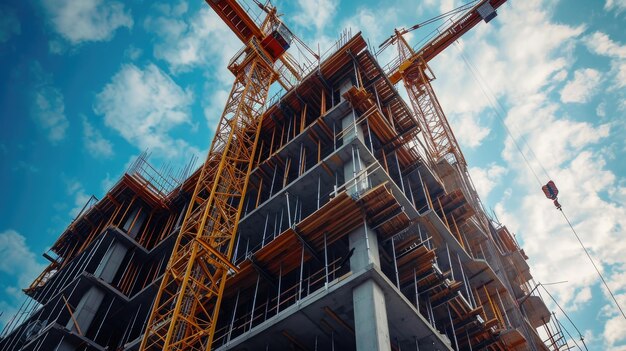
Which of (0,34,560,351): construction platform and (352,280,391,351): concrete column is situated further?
(0,34,560,351): construction platform

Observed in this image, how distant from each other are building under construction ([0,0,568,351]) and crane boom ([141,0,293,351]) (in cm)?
11

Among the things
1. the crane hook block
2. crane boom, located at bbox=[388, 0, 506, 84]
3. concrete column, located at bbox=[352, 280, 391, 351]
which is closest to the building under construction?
concrete column, located at bbox=[352, 280, 391, 351]

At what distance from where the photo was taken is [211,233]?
23.3 m

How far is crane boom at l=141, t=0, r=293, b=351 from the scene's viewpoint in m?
19.4

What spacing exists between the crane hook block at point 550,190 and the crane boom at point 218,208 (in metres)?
20.8

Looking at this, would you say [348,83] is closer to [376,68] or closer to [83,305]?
[376,68]

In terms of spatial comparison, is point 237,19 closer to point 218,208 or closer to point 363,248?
point 218,208

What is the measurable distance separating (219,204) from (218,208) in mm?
325

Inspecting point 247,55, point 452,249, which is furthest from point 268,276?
point 247,55

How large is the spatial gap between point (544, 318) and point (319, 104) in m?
20.7

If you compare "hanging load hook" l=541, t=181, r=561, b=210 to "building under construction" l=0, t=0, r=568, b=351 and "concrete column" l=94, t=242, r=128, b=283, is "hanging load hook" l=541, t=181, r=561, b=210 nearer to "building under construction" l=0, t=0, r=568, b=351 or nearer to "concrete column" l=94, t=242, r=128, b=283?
"building under construction" l=0, t=0, r=568, b=351

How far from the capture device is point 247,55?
117 ft

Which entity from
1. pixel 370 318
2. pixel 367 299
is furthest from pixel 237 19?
pixel 370 318

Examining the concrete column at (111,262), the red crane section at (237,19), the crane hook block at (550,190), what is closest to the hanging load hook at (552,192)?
the crane hook block at (550,190)
